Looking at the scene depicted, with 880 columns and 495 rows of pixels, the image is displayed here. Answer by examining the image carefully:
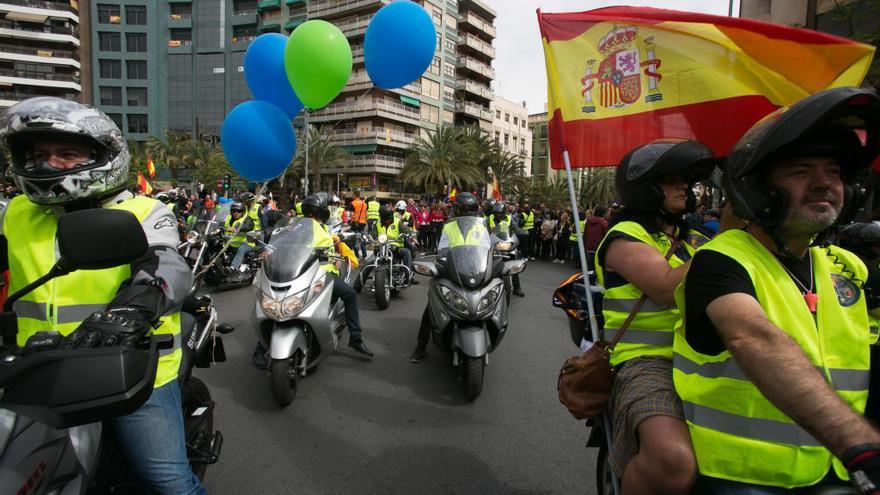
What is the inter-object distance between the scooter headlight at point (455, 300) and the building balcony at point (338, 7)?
47.2 meters

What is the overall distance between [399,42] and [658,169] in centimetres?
435

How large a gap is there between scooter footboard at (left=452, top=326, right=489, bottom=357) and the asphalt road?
19.5 inches

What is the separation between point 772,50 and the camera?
2.48 metres

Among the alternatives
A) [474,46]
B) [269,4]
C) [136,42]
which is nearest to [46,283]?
[269,4]

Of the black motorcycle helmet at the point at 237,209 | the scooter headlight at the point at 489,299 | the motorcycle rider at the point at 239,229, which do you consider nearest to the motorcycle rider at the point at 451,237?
the scooter headlight at the point at 489,299

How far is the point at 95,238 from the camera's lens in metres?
1.17

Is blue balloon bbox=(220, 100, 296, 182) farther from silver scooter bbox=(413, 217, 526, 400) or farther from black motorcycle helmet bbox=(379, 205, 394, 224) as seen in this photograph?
black motorcycle helmet bbox=(379, 205, 394, 224)

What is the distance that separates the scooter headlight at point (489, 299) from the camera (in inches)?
158

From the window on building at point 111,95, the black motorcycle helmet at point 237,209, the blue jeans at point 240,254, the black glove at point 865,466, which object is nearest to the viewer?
the black glove at point 865,466

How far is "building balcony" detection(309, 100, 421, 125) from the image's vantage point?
47.2 m

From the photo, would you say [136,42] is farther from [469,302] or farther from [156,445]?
[156,445]

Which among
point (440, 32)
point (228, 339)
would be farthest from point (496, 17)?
point (228, 339)

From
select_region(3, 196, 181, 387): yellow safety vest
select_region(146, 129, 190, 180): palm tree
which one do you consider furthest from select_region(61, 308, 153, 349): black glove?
select_region(146, 129, 190, 180): palm tree

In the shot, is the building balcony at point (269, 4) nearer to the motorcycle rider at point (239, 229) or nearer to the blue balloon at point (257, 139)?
the motorcycle rider at point (239, 229)
